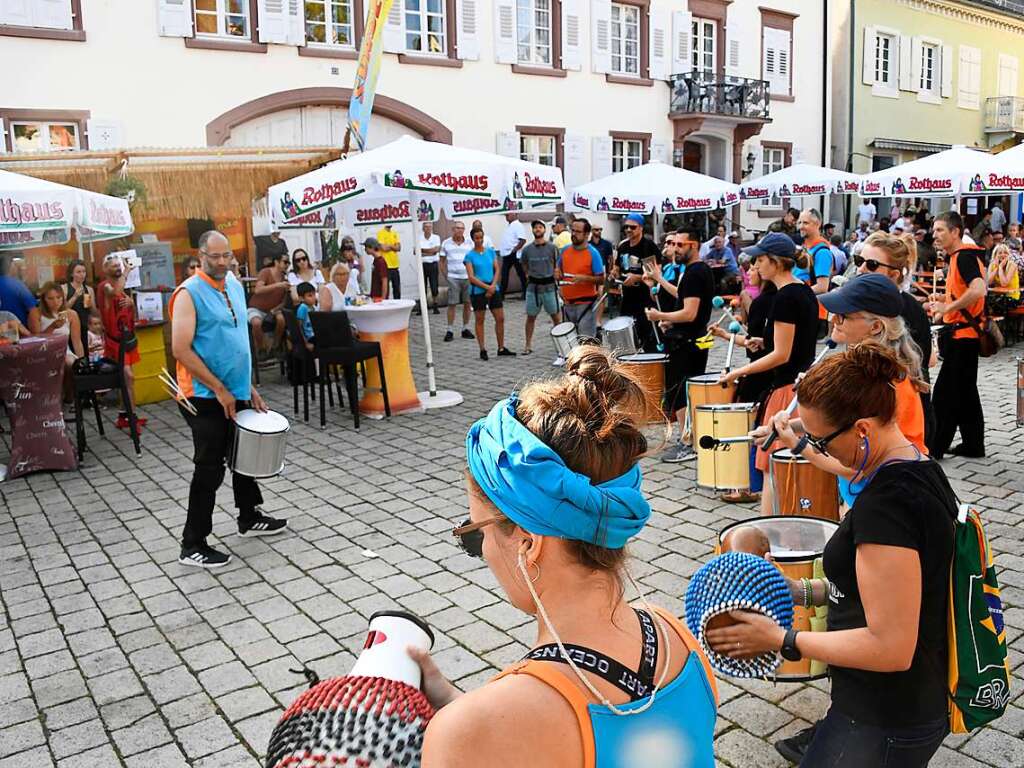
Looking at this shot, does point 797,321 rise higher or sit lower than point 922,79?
lower

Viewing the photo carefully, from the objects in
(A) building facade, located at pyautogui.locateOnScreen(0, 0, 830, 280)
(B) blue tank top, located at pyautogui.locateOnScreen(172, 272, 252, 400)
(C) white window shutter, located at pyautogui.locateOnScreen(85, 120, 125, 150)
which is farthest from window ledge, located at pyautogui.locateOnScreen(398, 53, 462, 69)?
(B) blue tank top, located at pyautogui.locateOnScreen(172, 272, 252, 400)

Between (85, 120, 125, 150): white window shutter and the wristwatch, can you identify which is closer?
the wristwatch

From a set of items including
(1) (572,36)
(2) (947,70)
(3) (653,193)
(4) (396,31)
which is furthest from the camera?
(2) (947,70)

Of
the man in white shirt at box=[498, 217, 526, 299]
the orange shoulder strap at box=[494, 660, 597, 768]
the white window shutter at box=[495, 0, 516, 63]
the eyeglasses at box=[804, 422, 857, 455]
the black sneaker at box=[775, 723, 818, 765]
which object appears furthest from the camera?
the white window shutter at box=[495, 0, 516, 63]

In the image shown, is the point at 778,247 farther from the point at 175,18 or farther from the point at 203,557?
the point at 175,18

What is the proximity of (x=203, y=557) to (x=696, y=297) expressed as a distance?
13.4ft

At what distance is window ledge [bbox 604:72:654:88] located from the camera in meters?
21.8

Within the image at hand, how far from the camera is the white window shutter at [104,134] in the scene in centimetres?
1475

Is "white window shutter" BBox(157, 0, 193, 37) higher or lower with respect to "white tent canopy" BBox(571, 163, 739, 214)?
higher

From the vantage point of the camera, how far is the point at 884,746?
219cm

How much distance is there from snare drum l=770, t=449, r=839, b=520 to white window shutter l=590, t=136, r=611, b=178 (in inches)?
723

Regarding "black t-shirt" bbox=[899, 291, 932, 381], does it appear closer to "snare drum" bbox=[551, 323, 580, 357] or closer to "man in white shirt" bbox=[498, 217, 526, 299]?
"snare drum" bbox=[551, 323, 580, 357]

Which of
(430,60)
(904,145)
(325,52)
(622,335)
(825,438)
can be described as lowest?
(622,335)

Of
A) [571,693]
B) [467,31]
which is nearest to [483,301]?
[467,31]
